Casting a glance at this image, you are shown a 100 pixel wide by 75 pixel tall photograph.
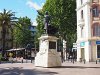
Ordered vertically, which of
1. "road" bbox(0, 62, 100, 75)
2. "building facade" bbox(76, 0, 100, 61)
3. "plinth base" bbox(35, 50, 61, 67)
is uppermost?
"building facade" bbox(76, 0, 100, 61)

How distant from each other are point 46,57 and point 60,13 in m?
40.2

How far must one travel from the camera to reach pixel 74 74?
24812 mm

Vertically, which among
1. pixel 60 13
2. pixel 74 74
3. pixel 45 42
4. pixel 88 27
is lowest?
pixel 74 74

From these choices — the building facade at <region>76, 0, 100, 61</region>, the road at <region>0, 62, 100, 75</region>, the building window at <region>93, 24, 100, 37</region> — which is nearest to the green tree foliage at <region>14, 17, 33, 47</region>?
the building facade at <region>76, 0, 100, 61</region>

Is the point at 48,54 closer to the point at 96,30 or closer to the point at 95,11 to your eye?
the point at 96,30

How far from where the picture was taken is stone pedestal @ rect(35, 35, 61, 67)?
33.2 metres

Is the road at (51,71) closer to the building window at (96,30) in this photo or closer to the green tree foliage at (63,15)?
the building window at (96,30)

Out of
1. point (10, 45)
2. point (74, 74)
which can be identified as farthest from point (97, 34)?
point (10, 45)

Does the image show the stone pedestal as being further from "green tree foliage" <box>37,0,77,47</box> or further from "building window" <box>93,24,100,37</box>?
"green tree foliage" <box>37,0,77,47</box>

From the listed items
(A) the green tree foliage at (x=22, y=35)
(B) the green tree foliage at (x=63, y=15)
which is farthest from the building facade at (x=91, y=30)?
(A) the green tree foliage at (x=22, y=35)

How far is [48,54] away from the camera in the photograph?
3316cm

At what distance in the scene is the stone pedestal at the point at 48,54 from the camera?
3325cm

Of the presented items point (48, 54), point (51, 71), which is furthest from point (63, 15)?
point (51, 71)

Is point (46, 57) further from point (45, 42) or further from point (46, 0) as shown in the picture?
point (46, 0)
